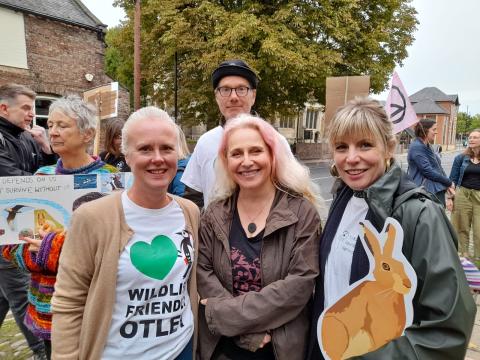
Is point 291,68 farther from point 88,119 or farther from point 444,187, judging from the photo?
point 88,119

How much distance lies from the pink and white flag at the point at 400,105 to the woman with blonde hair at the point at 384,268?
3744 millimetres

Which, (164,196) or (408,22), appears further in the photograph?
(408,22)

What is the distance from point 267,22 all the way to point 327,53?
9.20 ft

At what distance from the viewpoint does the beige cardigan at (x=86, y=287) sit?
1.51m

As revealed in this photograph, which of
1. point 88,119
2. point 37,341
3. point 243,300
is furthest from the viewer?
point 37,341

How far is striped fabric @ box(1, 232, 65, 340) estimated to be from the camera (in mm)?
1889

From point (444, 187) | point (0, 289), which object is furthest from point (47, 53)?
point (444, 187)

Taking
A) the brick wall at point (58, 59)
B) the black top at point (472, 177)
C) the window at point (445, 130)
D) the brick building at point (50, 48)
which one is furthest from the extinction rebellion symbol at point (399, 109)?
the window at point (445, 130)

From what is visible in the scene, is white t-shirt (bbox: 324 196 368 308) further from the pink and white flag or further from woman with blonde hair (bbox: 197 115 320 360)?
the pink and white flag

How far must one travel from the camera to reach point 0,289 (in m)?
3.04

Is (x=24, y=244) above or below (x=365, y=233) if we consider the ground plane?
below

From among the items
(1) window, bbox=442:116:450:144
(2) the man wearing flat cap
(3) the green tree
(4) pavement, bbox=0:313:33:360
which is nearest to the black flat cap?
(2) the man wearing flat cap

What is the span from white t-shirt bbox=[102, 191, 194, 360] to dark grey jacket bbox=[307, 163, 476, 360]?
2.77 ft

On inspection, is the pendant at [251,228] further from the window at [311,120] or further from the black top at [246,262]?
the window at [311,120]
